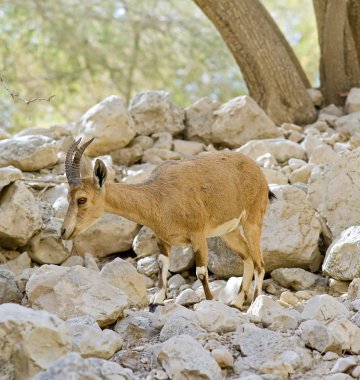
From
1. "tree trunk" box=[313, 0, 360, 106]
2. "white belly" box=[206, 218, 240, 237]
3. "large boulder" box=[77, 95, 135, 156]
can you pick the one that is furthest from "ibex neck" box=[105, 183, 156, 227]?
"tree trunk" box=[313, 0, 360, 106]

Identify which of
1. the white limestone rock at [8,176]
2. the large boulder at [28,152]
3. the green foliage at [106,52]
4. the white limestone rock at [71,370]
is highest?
the white limestone rock at [71,370]

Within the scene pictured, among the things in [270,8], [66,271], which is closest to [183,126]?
[66,271]

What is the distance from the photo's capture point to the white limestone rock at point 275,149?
10.8 meters

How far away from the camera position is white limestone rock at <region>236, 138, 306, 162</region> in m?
10.8

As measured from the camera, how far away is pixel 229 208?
8.01 metres

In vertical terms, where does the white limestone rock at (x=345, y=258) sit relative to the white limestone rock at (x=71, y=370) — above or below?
below

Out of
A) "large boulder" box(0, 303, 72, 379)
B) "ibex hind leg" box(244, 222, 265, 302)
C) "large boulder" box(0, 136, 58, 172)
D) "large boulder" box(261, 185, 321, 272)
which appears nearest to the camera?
"large boulder" box(0, 303, 72, 379)

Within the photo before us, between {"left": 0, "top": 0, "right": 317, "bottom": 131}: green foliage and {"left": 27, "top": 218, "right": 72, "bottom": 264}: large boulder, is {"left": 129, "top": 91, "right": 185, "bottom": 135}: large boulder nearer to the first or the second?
{"left": 27, "top": 218, "right": 72, "bottom": 264}: large boulder

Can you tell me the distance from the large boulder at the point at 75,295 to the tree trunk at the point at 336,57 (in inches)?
284

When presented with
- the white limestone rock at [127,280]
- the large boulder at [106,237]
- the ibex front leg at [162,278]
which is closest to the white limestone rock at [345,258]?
the ibex front leg at [162,278]

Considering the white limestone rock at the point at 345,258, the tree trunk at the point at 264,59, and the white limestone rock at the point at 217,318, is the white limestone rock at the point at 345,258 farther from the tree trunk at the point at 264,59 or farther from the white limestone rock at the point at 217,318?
the tree trunk at the point at 264,59

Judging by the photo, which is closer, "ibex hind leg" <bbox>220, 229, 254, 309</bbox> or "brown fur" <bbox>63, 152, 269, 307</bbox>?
"brown fur" <bbox>63, 152, 269, 307</bbox>

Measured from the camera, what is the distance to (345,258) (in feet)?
26.6

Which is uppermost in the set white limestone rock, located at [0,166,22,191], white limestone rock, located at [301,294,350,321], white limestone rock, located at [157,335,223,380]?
white limestone rock, located at [0,166,22,191]
